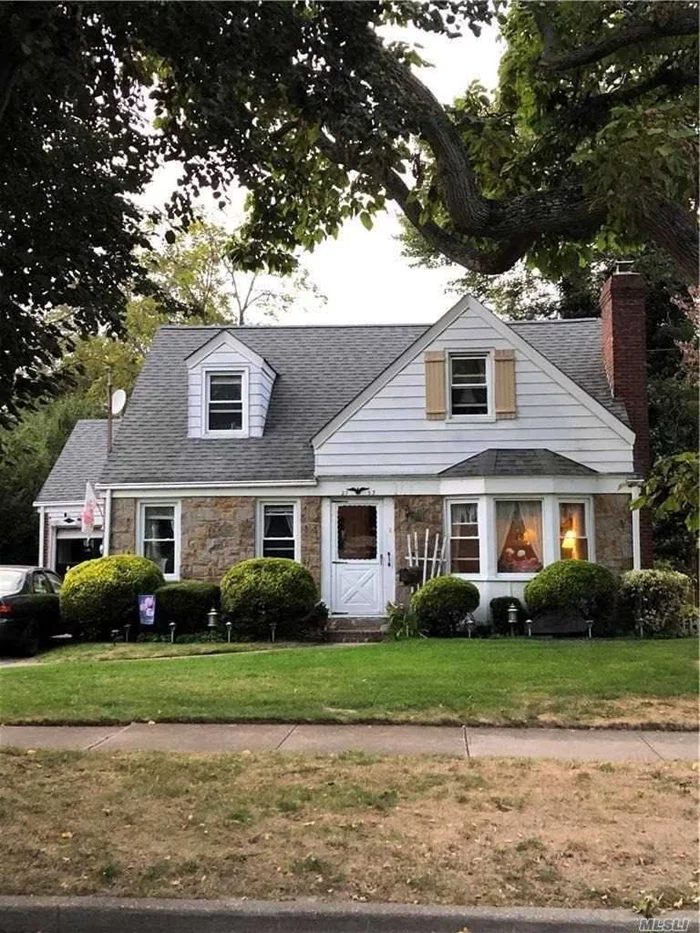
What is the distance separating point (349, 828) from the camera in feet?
17.2

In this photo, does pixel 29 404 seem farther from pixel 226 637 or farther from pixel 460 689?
pixel 226 637

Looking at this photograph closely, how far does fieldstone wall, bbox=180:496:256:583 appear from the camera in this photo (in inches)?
667

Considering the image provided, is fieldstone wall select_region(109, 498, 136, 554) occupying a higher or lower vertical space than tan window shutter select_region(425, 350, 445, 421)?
lower

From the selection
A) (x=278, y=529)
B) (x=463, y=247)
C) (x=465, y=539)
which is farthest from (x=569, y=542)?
(x=463, y=247)

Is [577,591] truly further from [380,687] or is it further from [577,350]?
[577,350]

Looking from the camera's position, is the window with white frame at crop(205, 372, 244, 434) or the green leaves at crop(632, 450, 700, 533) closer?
the green leaves at crop(632, 450, 700, 533)

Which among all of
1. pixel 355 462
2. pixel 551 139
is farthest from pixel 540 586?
pixel 551 139

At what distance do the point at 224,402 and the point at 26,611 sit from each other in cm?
599

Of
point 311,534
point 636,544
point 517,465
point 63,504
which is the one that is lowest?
point 636,544

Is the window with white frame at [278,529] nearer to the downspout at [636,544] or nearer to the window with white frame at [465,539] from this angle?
the window with white frame at [465,539]

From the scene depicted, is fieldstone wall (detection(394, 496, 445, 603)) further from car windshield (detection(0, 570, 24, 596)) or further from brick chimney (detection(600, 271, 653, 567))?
car windshield (detection(0, 570, 24, 596))

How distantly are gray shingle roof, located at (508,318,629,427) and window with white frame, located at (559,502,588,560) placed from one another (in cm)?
223

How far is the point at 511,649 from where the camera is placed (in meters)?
12.6

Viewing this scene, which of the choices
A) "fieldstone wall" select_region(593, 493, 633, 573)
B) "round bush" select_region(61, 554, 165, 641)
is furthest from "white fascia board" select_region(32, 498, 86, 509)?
"fieldstone wall" select_region(593, 493, 633, 573)
